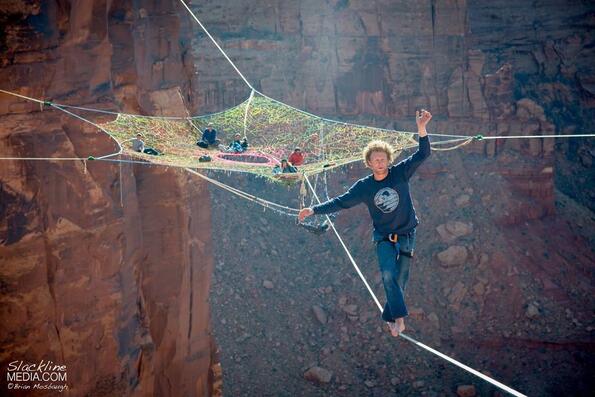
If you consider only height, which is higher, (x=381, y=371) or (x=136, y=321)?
(x=136, y=321)

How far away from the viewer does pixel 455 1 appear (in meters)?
33.6

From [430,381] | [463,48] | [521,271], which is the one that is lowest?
[430,381]

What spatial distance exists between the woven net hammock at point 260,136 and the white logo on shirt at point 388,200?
11.8 feet

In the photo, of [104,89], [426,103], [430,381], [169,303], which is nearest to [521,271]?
[430,381]

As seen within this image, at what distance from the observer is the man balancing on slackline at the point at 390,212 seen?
1023 cm

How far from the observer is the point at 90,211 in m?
13.5

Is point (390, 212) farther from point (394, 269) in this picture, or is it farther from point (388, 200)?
point (394, 269)

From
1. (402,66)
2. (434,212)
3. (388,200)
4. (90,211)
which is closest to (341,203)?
(388,200)

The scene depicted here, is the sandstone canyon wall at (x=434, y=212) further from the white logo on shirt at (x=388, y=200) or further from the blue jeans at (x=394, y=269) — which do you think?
the white logo on shirt at (x=388, y=200)

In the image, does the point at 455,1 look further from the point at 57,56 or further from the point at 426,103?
the point at 57,56

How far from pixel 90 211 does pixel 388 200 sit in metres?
5.39

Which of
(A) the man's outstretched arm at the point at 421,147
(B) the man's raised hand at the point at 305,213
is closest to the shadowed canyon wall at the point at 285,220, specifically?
(B) the man's raised hand at the point at 305,213

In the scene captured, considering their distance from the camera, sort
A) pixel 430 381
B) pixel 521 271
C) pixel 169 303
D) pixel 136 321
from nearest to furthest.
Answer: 1. pixel 136 321
2. pixel 169 303
3. pixel 430 381
4. pixel 521 271

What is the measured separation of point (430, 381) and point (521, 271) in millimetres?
5616
